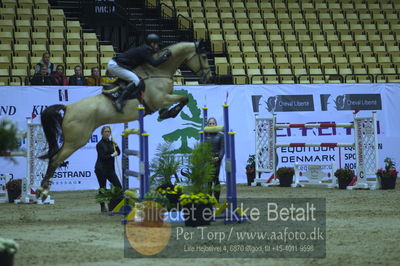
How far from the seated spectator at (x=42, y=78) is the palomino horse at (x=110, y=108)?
510 centimetres

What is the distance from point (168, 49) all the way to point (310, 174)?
6866 mm

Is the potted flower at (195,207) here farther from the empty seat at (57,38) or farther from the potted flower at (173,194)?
the empty seat at (57,38)

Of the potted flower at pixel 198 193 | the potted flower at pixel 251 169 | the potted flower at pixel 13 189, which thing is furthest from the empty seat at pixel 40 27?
the potted flower at pixel 198 193

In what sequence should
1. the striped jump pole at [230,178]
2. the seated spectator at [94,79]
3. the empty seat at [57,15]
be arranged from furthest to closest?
the empty seat at [57,15] → the seated spectator at [94,79] → the striped jump pole at [230,178]

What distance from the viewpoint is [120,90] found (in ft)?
33.8

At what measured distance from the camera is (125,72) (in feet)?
33.5

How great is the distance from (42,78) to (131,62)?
5814mm

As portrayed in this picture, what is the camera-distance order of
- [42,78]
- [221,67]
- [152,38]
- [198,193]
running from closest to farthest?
1. [198,193]
2. [152,38]
3. [42,78]
4. [221,67]

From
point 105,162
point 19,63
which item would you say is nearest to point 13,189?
point 105,162

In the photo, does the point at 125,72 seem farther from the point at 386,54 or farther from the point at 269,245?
the point at 386,54

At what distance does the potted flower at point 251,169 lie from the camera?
55.6 feet

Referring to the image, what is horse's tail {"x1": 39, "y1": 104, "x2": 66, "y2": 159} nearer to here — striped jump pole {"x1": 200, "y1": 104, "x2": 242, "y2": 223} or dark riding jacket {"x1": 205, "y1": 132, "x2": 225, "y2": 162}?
dark riding jacket {"x1": 205, "y1": 132, "x2": 225, "y2": 162}

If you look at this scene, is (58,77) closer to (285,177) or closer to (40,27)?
(40,27)

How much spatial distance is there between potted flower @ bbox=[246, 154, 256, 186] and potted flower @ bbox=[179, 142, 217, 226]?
26.0 ft
